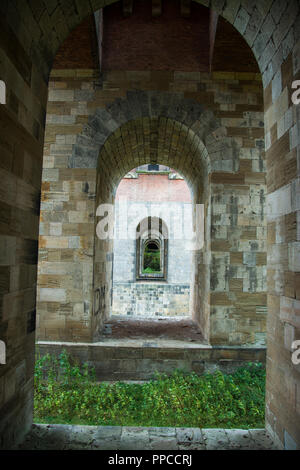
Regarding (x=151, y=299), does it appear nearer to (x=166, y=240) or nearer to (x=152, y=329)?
(x=166, y=240)

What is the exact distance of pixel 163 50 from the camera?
6.43 metres

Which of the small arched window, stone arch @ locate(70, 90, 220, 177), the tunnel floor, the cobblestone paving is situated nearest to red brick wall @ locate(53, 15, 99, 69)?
stone arch @ locate(70, 90, 220, 177)

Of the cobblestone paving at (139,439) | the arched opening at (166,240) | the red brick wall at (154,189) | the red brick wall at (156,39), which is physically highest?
the red brick wall at (156,39)

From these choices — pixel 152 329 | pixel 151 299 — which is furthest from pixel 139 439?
pixel 151 299

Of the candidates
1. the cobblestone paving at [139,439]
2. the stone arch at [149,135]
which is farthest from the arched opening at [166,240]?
the cobblestone paving at [139,439]

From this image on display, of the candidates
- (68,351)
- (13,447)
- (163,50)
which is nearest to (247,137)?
(163,50)

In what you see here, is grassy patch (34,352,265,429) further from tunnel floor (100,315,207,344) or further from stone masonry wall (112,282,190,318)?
stone masonry wall (112,282,190,318)

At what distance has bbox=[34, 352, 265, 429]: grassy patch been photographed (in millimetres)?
4352

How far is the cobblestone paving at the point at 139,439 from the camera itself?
111 inches

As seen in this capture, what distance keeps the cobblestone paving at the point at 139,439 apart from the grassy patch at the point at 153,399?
1.25 meters

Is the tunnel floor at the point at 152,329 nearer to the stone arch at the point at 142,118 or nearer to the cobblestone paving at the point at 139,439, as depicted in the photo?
the cobblestone paving at the point at 139,439

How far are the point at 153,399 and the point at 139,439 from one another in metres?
1.99

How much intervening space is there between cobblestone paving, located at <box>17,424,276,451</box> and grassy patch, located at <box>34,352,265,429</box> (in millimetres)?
1247

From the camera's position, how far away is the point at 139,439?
298 cm
